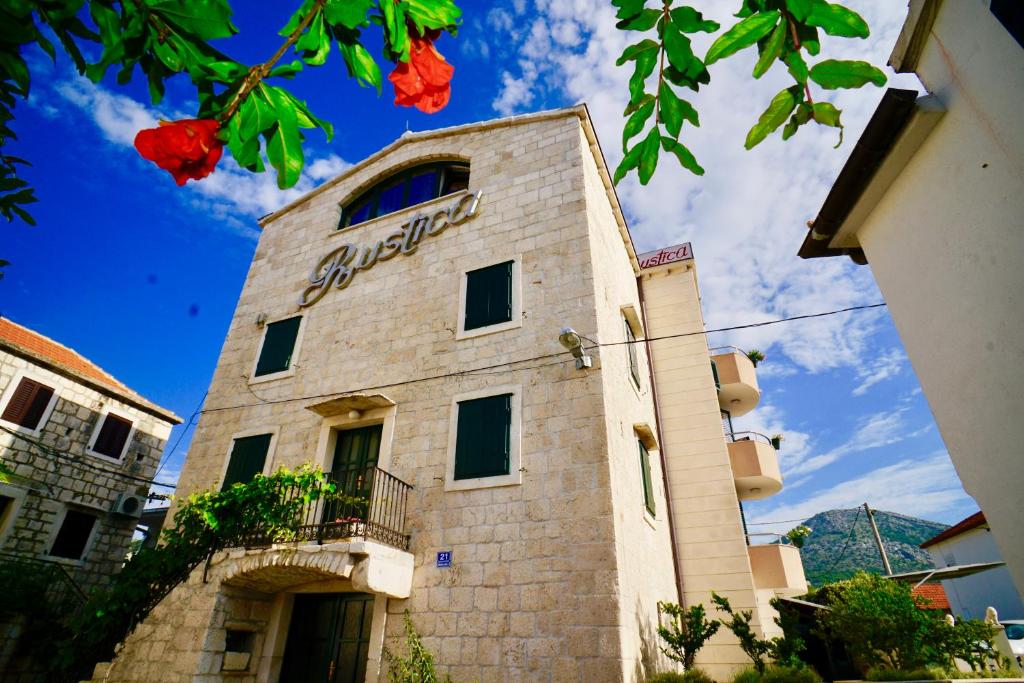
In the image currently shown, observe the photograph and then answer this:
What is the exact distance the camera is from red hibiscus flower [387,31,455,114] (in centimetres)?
174

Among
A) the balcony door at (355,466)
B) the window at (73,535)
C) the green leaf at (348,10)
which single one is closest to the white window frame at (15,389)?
the window at (73,535)

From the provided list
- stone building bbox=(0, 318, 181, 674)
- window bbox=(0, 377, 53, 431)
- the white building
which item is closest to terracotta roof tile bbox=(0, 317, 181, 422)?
stone building bbox=(0, 318, 181, 674)

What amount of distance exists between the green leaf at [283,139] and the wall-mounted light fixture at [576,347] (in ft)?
21.1

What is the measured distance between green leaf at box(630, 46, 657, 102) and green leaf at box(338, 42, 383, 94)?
0.90 m

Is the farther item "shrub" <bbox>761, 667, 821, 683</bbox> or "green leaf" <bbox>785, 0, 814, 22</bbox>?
"shrub" <bbox>761, 667, 821, 683</bbox>

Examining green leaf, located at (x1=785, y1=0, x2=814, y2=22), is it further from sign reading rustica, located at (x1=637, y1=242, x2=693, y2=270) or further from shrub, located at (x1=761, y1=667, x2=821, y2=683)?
sign reading rustica, located at (x1=637, y1=242, x2=693, y2=270)

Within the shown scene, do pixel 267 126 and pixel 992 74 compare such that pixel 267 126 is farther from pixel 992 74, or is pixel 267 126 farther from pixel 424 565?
pixel 424 565

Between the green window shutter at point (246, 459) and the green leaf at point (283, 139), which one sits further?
the green window shutter at point (246, 459)

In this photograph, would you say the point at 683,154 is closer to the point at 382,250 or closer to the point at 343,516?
the point at 343,516

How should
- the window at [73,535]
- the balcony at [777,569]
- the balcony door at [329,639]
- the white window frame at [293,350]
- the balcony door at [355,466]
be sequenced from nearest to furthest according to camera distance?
the balcony door at [329,639] → the balcony door at [355,466] → the white window frame at [293,350] → the balcony at [777,569] → the window at [73,535]

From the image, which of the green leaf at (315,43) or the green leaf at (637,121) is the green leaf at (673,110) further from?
the green leaf at (315,43)

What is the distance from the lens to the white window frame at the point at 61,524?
1311cm

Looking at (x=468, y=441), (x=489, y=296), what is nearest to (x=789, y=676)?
(x=468, y=441)

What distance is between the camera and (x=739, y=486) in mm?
14070
